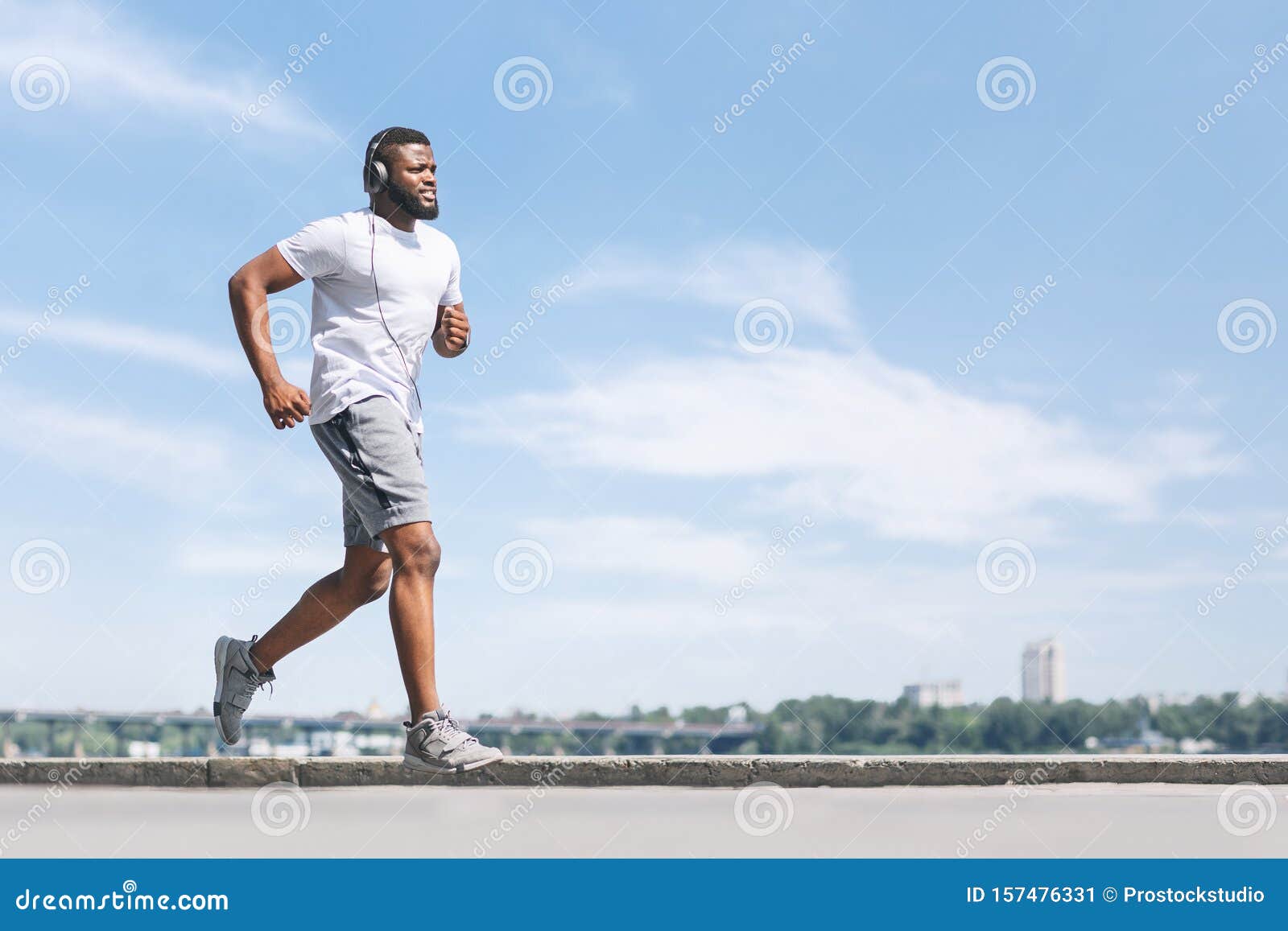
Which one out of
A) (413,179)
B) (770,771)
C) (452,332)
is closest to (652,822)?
(770,771)

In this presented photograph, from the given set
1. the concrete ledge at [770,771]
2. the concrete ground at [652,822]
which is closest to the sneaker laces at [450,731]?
the concrete ground at [652,822]

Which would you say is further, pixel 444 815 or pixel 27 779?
pixel 27 779

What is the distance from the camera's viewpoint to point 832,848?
371 centimetres

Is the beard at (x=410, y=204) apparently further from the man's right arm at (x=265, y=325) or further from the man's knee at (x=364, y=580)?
the man's knee at (x=364, y=580)

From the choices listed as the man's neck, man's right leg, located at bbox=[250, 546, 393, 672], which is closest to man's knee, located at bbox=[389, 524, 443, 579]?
man's right leg, located at bbox=[250, 546, 393, 672]

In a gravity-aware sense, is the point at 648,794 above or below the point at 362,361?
below

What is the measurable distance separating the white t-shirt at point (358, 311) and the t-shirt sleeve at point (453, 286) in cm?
17

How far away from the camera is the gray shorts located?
15.3ft

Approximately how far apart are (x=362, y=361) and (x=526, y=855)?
2.01m

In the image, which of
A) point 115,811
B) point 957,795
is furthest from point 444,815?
point 957,795

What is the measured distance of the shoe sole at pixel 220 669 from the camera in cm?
517

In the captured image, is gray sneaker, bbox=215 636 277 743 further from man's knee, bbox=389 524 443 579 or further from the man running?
man's knee, bbox=389 524 443 579

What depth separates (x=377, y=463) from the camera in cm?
465

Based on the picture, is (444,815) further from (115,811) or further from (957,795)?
(957,795)
